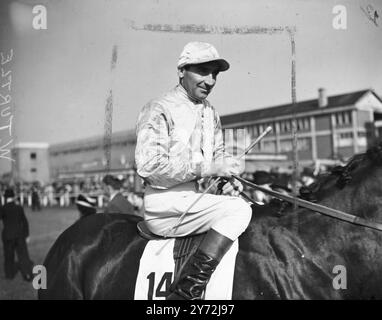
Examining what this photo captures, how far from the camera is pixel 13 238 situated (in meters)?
9.14

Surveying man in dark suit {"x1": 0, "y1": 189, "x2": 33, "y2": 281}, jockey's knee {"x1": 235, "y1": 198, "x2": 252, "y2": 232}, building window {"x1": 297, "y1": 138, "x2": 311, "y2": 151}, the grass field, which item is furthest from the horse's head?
building window {"x1": 297, "y1": 138, "x2": 311, "y2": 151}

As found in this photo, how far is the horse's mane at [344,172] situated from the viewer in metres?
2.83

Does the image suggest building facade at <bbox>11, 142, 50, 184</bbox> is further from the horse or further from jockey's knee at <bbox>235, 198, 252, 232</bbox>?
jockey's knee at <bbox>235, 198, 252, 232</bbox>

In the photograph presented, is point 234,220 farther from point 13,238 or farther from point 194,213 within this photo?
point 13,238

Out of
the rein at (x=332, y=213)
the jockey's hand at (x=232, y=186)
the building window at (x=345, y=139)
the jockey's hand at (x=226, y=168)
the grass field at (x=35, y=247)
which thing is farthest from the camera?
the building window at (x=345, y=139)

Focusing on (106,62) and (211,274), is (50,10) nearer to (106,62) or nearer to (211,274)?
(106,62)

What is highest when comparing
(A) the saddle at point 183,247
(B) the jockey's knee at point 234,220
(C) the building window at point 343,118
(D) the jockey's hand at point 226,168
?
(C) the building window at point 343,118

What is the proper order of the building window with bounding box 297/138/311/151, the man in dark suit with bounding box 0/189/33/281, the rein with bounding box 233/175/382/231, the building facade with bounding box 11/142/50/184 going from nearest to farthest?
the rein with bounding box 233/175/382/231 → the building facade with bounding box 11/142/50/184 → the man in dark suit with bounding box 0/189/33/281 → the building window with bounding box 297/138/311/151

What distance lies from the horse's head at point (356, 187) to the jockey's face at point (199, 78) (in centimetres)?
107

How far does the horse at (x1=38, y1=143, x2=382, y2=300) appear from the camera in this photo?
→ 260 centimetres

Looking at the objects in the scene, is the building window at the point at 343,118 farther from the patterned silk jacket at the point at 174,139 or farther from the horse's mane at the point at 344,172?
the patterned silk jacket at the point at 174,139

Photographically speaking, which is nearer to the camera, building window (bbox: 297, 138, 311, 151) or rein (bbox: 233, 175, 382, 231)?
rein (bbox: 233, 175, 382, 231)

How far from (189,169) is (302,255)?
95 centimetres

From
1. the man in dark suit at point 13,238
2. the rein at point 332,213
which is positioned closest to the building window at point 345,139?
the man in dark suit at point 13,238
